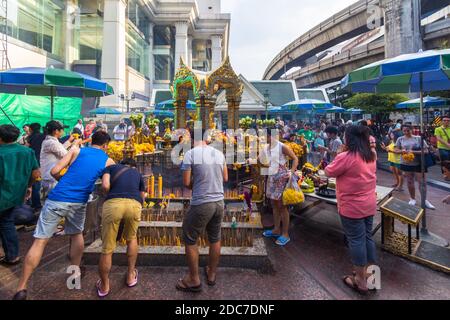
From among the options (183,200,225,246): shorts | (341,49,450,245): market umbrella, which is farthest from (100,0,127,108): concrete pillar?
(183,200,225,246): shorts

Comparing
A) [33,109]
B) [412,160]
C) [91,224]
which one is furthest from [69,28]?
[412,160]

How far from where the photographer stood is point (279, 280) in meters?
3.38

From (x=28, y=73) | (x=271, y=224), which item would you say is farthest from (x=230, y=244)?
(x=28, y=73)

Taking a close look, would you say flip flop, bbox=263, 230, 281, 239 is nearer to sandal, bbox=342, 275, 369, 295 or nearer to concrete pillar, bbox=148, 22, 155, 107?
sandal, bbox=342, 275, 369, 295

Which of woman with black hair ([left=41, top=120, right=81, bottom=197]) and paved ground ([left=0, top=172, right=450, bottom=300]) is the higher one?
woman with black hair ([left=41, top=120, right=81, bottom=197])

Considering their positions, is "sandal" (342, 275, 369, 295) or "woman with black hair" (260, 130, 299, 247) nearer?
"sandal" (342, 275, 369, 295)

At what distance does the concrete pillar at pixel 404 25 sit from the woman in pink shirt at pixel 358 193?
22520 millimetres

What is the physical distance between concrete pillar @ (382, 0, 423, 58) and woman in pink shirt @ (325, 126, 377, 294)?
22.5 m

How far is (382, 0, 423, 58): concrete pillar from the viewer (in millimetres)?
20109

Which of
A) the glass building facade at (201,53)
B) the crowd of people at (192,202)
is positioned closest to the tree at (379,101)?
the crowd of people at (192,202)

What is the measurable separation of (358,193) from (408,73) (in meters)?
2.44
